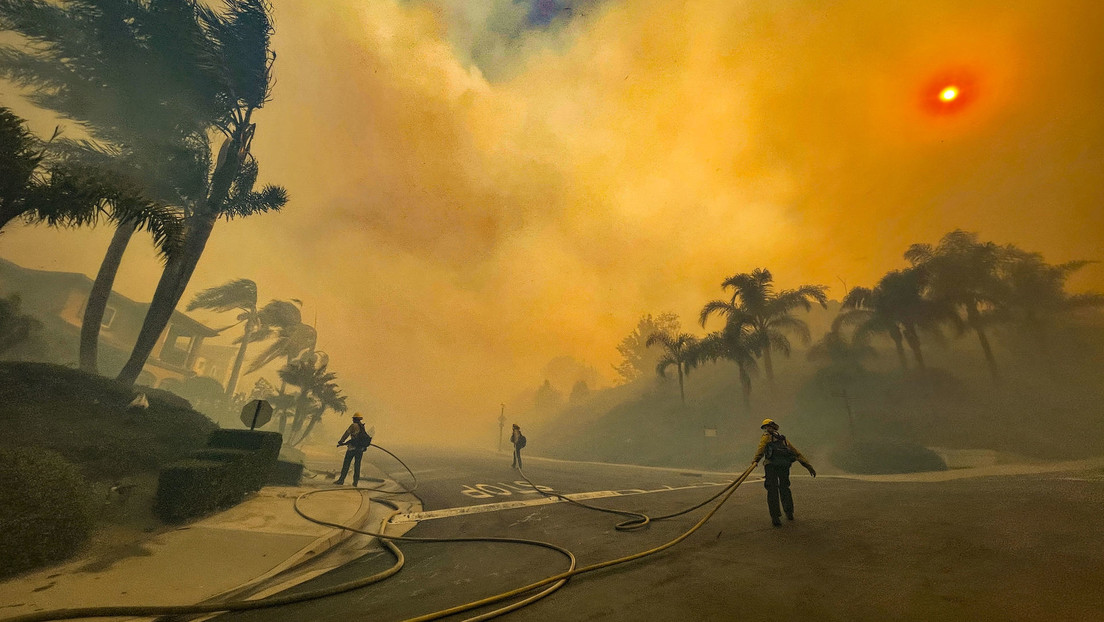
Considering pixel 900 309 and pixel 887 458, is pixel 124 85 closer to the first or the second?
pixel 887 458

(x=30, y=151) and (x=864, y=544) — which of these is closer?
(x=864, y=544)

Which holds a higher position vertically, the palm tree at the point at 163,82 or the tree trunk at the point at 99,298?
the palm tree at the point at 163,82

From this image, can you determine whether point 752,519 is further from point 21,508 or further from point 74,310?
point 74,310

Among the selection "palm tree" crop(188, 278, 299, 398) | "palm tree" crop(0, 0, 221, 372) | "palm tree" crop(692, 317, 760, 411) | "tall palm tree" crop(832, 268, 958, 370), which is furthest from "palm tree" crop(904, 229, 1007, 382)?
"palm tree" crop(188, 278, 299, 398)

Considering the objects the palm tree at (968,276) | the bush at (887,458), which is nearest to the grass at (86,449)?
the bush at (887,458)

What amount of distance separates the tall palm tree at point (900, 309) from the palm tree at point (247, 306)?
55183 mm

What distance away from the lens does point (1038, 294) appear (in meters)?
30.1

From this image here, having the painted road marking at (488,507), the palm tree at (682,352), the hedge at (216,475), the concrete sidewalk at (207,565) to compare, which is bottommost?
the concrete sidewalk at (207,565)

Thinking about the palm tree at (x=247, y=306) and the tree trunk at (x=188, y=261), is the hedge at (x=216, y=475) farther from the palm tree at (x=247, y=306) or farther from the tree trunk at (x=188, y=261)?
the palm tree at (x=247, y=306)

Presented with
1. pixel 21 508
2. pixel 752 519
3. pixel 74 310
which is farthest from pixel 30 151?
pixel 74 310

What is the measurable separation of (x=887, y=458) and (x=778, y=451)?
1657 centimetres

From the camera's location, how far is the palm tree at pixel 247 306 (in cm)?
4244

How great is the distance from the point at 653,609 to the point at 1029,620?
2.89 metres

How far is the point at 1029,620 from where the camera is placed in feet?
10.4
